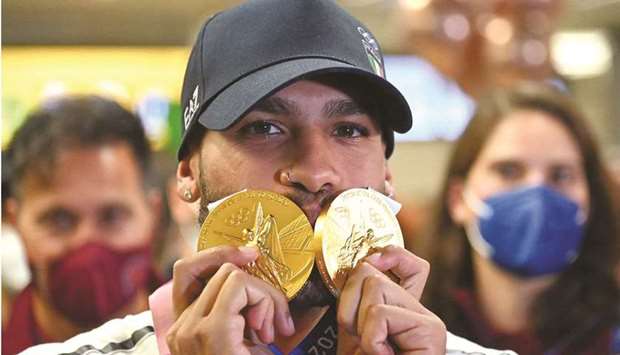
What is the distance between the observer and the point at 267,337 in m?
1.71

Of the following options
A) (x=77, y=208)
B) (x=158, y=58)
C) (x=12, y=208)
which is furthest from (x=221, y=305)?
(x=158, y=58)

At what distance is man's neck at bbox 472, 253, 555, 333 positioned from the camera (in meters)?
3.85

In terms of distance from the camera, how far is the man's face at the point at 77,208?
363cm

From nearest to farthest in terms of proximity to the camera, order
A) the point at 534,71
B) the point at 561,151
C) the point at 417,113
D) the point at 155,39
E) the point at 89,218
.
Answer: the point at 89,218
the point at 561,151
the point at 534,71
the point at 417,113
the point at 155,39

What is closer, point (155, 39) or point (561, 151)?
point (561, 151)

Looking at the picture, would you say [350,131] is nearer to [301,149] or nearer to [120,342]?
[301,149]

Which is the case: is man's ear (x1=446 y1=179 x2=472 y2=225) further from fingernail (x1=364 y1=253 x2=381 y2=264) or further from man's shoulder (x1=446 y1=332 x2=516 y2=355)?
fingernail (x1=364 y1=253 x2=381 y2=264)

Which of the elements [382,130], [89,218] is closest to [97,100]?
[89,218]

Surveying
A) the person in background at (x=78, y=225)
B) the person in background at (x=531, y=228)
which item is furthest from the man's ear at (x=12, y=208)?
the person in background at (x=531, y=228)

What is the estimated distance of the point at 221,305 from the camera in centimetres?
168

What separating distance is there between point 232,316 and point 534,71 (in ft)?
14.0

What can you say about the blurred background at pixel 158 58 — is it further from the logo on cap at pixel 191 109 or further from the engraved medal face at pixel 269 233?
the engraved medal face at pixel 269 233

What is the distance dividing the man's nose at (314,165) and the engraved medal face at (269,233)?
0.05 metres

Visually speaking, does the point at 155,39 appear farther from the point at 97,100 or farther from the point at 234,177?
A: the point at 234,177
